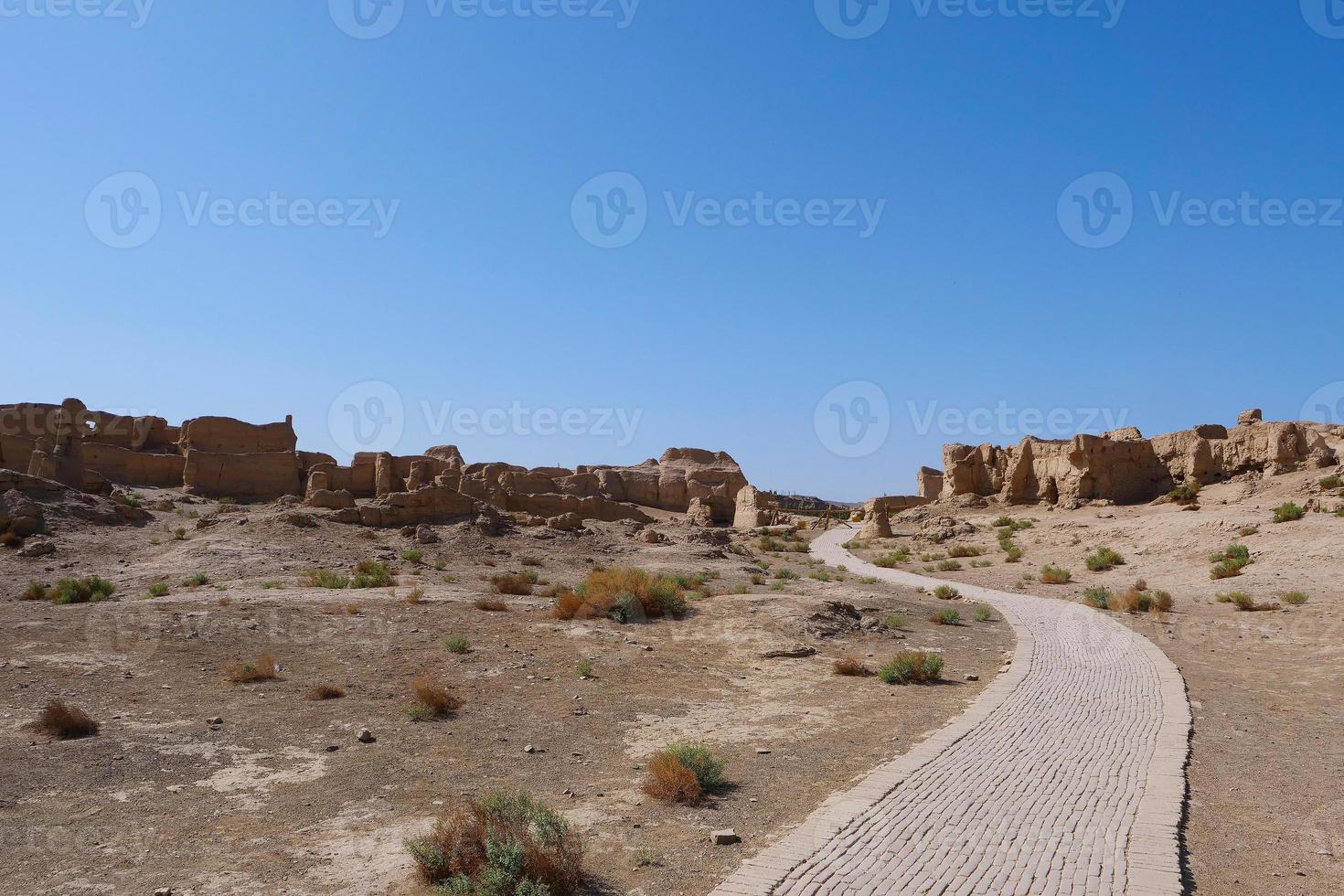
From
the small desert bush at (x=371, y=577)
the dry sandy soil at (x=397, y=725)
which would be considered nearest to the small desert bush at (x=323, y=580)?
the small desert bush at (x=371, y=577)

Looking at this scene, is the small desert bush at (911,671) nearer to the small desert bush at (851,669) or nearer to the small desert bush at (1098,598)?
the small desert bush at (851,669)

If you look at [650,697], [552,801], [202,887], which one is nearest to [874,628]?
[650,697]

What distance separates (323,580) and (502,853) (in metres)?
15.3

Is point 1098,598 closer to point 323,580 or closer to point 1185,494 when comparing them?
point 1185,494

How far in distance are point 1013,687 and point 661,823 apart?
264 inches

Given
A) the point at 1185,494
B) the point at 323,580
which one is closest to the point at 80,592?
the point at 323,580

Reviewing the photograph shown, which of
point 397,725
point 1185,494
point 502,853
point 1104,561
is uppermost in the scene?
point 1185,494

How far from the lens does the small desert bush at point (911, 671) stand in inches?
474

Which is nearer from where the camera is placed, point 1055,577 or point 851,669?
point 851,669

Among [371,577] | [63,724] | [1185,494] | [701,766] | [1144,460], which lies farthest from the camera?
[1144,460]

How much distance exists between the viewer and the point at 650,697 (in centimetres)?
1112

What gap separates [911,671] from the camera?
39.8 ft

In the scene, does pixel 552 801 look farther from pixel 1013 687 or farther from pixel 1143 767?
pixel 1013 687

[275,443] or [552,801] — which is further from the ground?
[275,443]
